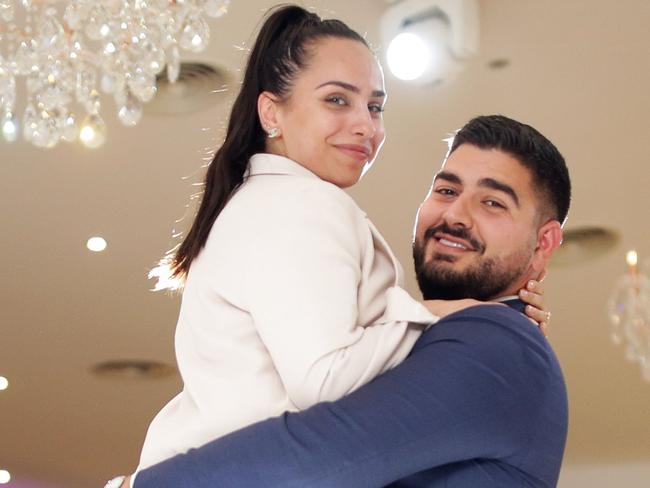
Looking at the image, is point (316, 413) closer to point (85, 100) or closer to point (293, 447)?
point (293, 447)

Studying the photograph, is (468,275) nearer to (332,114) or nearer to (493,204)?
(493,204)

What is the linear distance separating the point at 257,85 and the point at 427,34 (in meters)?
2.66

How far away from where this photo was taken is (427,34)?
4562 millimetres

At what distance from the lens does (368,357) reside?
1516mm

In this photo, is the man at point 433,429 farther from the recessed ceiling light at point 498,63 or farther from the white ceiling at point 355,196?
the recessed ceiling light at point 498,63

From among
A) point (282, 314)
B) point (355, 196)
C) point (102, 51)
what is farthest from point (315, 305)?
point (355, 196)

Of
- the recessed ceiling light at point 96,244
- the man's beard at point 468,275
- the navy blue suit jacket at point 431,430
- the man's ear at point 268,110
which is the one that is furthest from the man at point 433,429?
the recessed ceiling light at point 96,244

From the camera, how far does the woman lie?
151 centimetres

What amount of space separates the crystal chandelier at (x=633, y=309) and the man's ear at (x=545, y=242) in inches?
157

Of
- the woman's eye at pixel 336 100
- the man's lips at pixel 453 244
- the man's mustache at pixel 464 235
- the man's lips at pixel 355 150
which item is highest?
the woman's eye at pixel 336 100

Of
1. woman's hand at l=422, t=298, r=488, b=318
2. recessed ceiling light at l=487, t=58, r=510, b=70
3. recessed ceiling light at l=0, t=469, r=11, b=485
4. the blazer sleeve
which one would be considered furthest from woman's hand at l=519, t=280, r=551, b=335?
recessed ceiling light at l=0, t=469, r=11, b=485

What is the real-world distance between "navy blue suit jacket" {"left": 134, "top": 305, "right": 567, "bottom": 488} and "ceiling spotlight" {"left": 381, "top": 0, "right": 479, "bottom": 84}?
10.0 feet

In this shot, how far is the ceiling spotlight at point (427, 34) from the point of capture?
4527mm

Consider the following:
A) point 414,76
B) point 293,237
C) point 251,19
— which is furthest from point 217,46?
point 293,237
